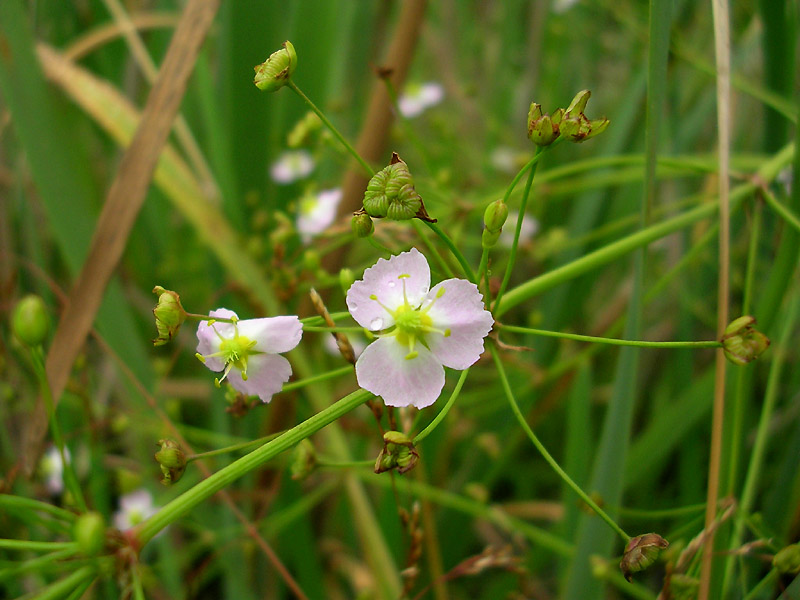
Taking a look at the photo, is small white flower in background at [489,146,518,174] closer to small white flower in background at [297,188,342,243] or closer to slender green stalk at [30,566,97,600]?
small white flower in background at [297,188,342,243]

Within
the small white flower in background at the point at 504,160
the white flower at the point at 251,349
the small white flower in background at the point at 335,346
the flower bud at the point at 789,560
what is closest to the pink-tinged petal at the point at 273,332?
the white flower at the point at 251,349

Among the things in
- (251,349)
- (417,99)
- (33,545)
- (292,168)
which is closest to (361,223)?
(251,349)

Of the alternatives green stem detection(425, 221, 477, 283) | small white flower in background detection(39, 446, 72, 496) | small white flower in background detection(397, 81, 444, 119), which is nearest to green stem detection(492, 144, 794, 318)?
green stem detection(425, 221, 477, 283)

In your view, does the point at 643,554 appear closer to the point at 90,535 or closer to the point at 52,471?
the point at 90,535

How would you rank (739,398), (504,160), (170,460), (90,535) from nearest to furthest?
(90,535)
(170,460)
(739,398)
(504,160)

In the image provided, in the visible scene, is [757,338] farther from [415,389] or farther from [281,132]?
[281,132]

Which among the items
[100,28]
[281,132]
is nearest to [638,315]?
[281,132]
